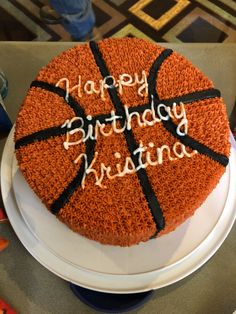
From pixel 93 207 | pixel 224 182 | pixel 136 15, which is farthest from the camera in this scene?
pixel 136 15

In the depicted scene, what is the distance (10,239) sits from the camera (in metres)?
0.76

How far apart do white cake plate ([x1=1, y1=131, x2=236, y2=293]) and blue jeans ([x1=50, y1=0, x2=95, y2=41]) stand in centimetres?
67

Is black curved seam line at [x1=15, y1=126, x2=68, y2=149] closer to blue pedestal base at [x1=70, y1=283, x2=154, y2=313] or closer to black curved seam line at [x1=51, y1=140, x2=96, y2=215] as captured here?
black curved seam line at [x1=51, y1=140, x2=96, y2=215]

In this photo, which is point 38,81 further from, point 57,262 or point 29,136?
point 57,262

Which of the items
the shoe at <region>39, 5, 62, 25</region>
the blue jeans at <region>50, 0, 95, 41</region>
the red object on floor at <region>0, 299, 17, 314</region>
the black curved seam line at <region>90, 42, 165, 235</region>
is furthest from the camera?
the shoe at <region>39, 5, 62, 25</region>

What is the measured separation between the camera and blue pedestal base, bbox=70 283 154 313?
0.70 meters

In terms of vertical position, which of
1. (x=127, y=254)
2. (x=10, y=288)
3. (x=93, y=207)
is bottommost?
(x=10, y=288)

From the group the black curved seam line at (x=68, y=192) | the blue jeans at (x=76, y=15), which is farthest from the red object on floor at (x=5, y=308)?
the blue jeans at (x=76, y=15)

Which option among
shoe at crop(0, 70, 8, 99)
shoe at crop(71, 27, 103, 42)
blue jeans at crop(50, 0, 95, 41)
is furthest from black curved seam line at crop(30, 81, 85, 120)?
shoe at crop(71, 27, 103, 42)

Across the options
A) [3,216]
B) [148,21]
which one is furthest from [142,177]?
[148,21]

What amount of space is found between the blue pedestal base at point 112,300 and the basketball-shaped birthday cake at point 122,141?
14 cm

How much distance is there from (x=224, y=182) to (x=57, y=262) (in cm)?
29

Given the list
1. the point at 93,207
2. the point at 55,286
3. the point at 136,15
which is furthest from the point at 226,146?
the point at 136,15

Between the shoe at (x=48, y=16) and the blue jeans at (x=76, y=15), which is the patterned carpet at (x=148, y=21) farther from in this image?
the blue jeans at (x=76, y=15)
